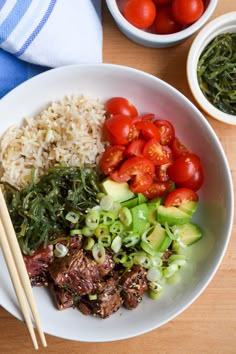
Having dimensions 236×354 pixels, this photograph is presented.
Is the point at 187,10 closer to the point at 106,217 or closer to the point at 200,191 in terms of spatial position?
the point at 200,191

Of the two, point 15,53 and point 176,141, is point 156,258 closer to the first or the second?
point 176,141

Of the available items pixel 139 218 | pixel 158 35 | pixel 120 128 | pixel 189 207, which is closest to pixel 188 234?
pixel 189 207

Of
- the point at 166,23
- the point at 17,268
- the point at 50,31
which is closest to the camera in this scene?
the point at 17,268

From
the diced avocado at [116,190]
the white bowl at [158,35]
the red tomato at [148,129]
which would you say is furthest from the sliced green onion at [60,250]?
the white bowl at [158,35]

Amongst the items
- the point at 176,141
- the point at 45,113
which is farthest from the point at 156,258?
the point at 45,113

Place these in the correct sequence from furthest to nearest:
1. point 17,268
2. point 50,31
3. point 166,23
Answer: point 166,23, point 50,31, point 17,268

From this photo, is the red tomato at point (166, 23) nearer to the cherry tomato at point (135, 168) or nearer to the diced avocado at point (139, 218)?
the cherry tomato at point (135, 168)
